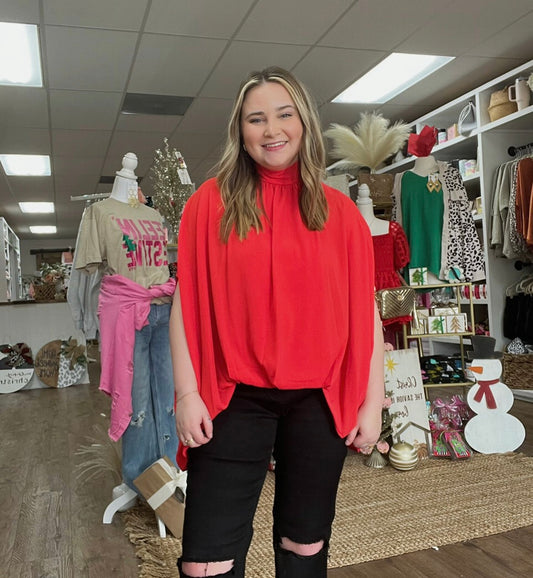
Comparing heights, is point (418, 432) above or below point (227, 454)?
below

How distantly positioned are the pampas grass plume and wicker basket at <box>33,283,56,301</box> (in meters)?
3.93

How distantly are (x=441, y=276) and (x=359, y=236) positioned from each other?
2867 millimetres

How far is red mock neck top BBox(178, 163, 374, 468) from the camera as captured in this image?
1.03 m

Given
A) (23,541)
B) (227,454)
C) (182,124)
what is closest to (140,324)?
(23,541)

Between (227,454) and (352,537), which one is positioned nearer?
(227,454)

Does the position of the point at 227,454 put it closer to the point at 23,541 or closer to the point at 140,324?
the point at 140,324

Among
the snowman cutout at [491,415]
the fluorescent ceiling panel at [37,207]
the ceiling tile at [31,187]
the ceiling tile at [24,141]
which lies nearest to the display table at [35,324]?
the ceiling tile at [24,141]

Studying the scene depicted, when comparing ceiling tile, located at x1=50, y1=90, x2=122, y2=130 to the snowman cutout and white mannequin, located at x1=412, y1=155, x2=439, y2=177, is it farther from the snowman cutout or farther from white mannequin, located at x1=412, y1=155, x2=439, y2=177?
the snowman cutout

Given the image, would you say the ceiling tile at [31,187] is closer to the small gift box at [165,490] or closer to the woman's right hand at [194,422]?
the small gift box at [165,490]

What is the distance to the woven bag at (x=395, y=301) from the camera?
122 inches

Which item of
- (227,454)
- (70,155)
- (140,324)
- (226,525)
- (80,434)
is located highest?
(70,155)

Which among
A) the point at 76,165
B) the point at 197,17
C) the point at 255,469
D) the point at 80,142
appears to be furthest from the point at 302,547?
the point at 76,165

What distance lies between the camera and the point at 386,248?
10.9 ft

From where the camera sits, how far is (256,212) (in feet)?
3.50
